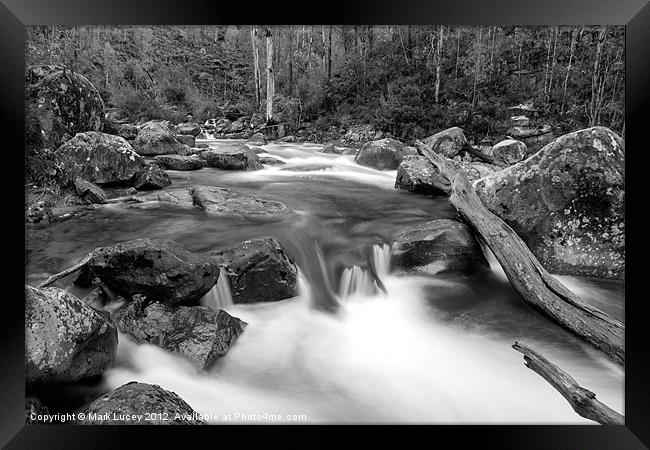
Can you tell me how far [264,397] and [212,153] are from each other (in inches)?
69.1

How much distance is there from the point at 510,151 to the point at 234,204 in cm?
200

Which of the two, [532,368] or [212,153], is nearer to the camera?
[532,368]

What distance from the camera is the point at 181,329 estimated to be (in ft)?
7.45

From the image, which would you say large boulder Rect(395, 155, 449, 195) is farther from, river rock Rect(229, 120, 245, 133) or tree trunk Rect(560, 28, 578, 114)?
river rock Rect(229, 120, 245, 133)

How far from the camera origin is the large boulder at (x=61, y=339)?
1973mm

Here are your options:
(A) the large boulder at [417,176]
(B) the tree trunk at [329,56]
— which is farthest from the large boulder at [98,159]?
(A) the large boulder at [417,176]

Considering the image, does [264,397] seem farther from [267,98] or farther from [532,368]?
[267,98]

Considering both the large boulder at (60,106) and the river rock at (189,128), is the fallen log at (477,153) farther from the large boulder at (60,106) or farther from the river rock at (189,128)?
the large boulder at (60,106)

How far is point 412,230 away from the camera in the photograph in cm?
287

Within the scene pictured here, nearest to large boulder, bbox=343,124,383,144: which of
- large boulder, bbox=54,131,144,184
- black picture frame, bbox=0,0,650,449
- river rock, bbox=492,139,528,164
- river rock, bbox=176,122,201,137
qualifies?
river rock, bbox=492,139,528,164

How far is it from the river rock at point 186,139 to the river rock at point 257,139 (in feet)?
1.35

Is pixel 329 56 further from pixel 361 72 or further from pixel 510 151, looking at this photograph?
pixel 510 151

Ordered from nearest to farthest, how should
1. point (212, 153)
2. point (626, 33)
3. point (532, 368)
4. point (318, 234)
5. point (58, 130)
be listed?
point (626, 33)
point (532, 368)
point (58, 130)
point (318, 234)
point (212, 153)
